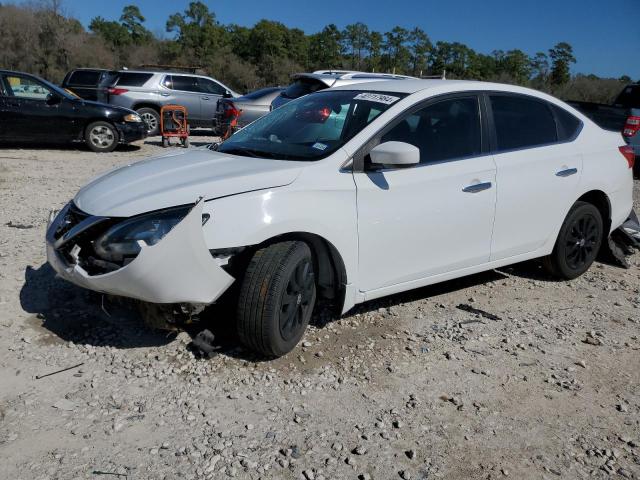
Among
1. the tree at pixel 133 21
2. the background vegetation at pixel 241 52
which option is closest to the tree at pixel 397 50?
the background vegetation at pixel 241 52

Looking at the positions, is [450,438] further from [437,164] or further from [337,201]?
[437,164]

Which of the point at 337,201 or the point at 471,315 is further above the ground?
the point at 337,201

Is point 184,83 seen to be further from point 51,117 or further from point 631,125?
point 631,125

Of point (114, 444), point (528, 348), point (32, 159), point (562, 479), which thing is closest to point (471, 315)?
point (528, 348)

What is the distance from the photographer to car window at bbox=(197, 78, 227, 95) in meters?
16.3

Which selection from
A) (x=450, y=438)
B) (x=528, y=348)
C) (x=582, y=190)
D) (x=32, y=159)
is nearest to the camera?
(x=450, y=438)

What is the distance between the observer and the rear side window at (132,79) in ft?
50.5

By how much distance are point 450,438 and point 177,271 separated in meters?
1.66

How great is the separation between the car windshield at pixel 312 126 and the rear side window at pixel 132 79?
39.3 ft

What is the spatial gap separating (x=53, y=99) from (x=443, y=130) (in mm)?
9525

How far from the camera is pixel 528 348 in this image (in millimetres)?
3971

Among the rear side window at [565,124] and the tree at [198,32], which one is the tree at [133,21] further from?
the rear side window at [565,124]

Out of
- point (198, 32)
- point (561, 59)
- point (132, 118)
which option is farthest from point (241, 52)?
point (132, 118)

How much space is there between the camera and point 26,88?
11.2 m
